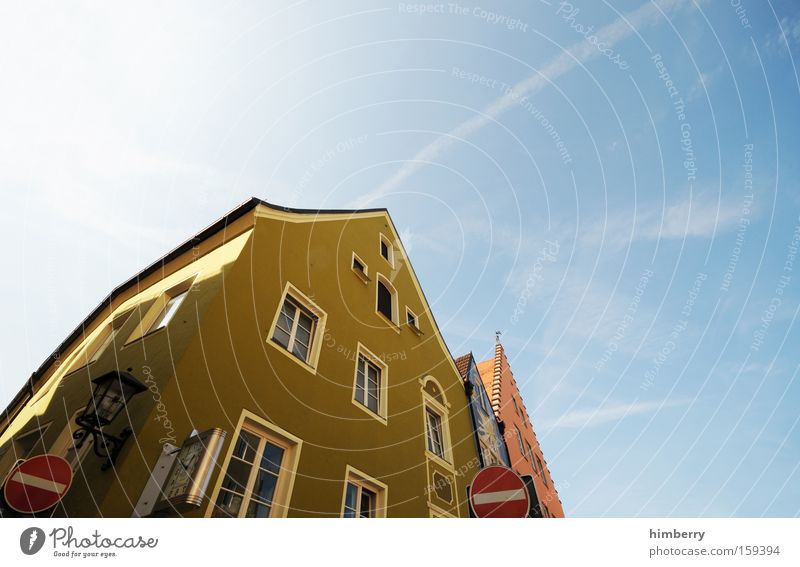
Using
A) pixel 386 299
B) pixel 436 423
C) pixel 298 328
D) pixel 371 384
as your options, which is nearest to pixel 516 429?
pixel 436 423

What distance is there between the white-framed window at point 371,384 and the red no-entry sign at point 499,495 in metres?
5.20

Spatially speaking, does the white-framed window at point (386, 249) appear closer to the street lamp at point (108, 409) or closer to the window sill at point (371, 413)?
the window sill at point (371, 413)

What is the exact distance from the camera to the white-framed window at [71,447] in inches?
245

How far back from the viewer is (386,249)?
53.0ft

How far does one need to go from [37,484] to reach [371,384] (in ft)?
23.5

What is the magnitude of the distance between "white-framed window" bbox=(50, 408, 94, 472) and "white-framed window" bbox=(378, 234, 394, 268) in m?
10.4

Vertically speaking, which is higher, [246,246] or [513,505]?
[246,246]

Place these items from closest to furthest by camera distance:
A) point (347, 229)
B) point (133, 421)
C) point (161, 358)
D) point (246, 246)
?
point (133, 421)
point (161, 358)
point (246, 246)
point (347, 229)

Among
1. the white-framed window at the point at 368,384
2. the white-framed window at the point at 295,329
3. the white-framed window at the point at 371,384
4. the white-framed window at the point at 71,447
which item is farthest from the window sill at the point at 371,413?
the white-framed window at the point at 71,447

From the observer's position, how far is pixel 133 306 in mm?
11602
